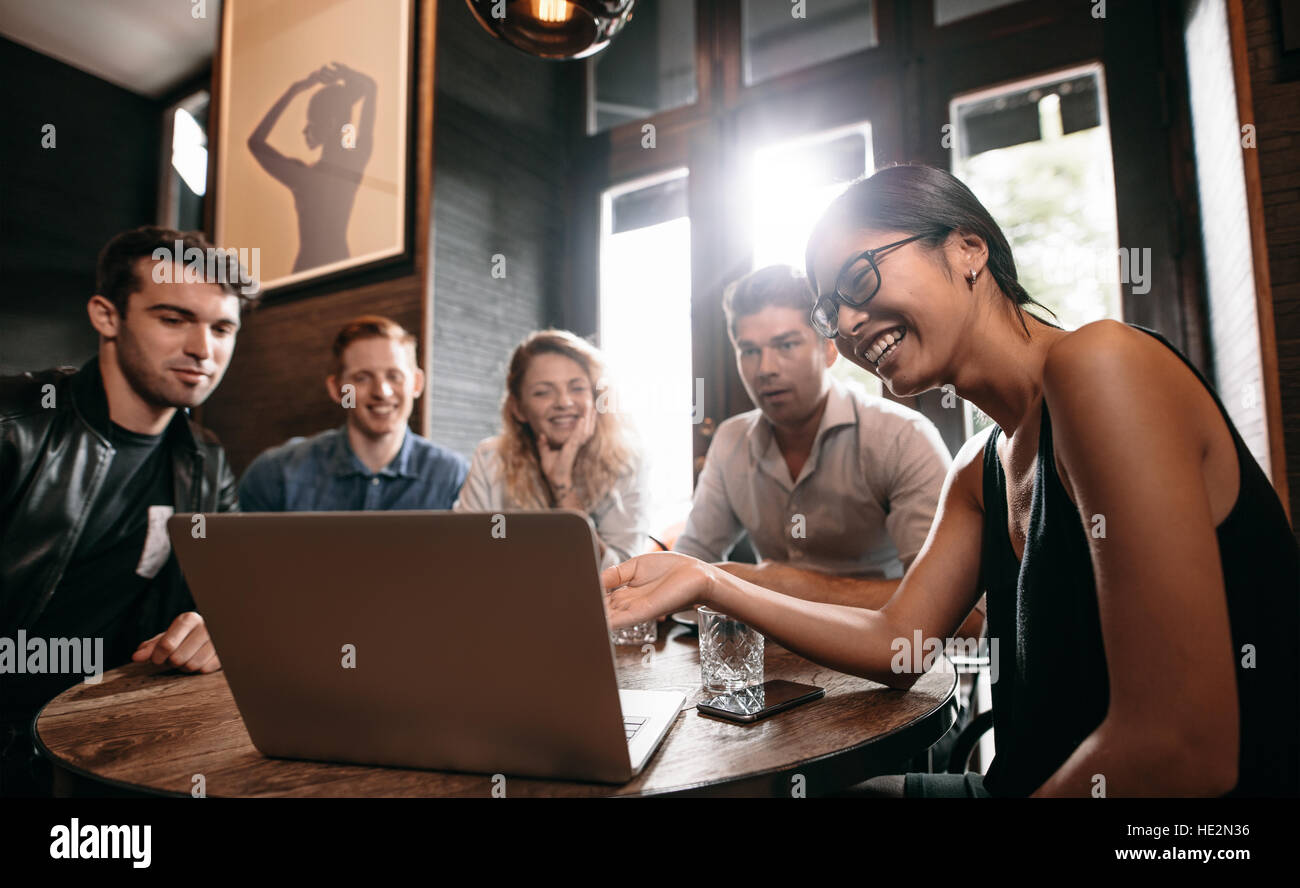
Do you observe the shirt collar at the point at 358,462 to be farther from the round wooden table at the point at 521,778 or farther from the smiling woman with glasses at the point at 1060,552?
the smiling woman with glasses at the point at 1060,552

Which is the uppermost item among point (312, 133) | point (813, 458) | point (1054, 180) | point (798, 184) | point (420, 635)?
point (312, 133)

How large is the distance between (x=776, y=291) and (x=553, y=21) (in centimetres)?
95

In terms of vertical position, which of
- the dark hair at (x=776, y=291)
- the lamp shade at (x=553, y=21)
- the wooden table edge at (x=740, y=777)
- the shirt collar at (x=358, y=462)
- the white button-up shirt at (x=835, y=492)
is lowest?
the wooden table edge at (x=740, y=777)

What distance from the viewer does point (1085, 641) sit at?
86cm

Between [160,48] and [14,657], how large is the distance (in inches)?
152

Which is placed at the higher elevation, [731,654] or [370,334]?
[370,334]

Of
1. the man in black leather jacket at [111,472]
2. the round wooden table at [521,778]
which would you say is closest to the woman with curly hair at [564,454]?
the man in black leather jacket at [111,472]

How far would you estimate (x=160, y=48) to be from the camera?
4.13 metres

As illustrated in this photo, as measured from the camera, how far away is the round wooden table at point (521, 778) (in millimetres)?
675

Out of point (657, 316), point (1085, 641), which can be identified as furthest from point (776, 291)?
point (1085, 641)

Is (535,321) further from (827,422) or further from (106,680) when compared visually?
(106,680)

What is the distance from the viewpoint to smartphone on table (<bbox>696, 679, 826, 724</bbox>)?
2.86 feet

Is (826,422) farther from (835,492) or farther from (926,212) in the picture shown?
(926,212)
